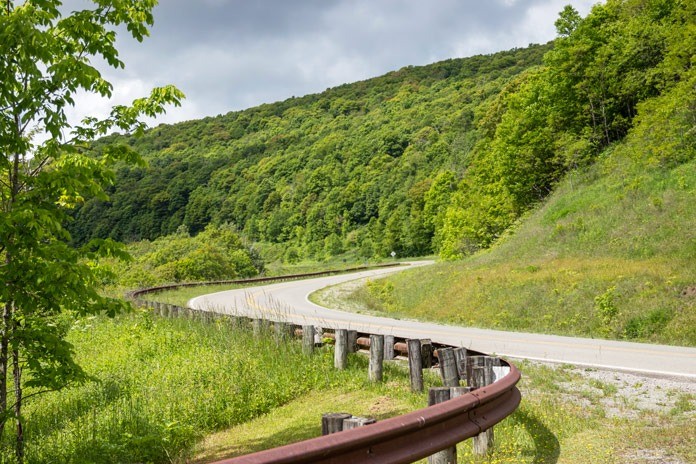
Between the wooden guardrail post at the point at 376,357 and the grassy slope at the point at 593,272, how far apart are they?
8251mm

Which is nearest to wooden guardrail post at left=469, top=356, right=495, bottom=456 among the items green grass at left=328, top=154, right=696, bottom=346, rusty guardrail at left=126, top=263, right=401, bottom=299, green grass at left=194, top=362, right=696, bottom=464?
green grass at left=194, top=362, right=696, bottom=464

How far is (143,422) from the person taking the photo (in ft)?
27.6

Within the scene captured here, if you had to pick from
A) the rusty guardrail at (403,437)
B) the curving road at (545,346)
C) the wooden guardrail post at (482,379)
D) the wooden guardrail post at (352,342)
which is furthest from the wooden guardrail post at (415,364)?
the rusty guardrail at (403,437)

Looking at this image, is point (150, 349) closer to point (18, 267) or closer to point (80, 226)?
point (18, 267)

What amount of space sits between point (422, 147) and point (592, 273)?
94726 millimetres

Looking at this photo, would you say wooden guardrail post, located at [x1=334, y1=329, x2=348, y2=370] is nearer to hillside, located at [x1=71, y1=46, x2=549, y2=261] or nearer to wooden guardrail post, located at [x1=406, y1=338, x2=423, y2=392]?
wooden guardrail post, located at [x1=406, y1=338, x2=423, y2=392]

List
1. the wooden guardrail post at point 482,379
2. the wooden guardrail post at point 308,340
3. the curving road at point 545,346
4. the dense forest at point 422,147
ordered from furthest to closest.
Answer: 1. the dense forest at point 422,147
2. the wooden guardrail post at point 308,340
3. the curving road at point 545,346
4. the wooden guardrail post at point 482,379

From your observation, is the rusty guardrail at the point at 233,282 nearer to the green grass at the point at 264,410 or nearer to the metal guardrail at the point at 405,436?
the green grass at the point at 264,410

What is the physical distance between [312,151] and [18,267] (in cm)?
13243

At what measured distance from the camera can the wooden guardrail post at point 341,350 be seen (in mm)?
10422

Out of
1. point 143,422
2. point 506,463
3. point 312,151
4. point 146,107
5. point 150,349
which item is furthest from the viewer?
point 312,151

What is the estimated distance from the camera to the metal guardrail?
2.92 metres

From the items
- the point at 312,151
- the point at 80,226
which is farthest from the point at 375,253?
the point at 80,226

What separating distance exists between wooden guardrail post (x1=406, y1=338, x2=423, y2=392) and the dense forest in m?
4.79
